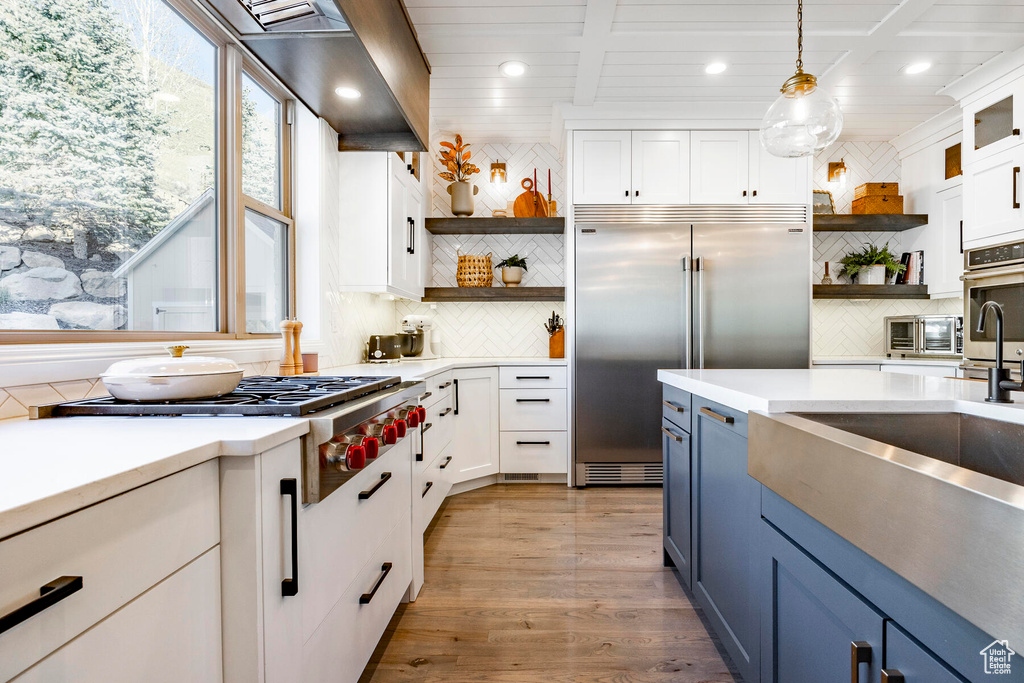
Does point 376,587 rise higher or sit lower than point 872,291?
lower

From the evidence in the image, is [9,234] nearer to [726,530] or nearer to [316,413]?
[316,413]

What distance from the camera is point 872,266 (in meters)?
3.94

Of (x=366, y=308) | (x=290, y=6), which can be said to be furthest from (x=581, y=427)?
(x=290, y=6)

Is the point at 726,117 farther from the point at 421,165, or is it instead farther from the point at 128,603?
the point at 128,603

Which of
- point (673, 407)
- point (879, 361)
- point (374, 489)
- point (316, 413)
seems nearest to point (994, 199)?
point (879, 361)

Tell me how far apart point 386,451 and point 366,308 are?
189cm

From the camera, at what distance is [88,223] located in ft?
4.66

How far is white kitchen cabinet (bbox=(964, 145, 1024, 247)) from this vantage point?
2.94 meters

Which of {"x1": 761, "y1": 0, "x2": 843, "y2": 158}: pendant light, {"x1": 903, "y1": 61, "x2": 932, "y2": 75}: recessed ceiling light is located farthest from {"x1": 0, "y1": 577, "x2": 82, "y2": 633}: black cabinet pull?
{"x1": 903, "y1": 61, "x2": 932, "y2": 75}: recessed ceiling light

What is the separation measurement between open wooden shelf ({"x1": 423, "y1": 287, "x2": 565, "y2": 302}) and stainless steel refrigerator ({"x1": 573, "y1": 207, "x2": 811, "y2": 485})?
1.45ft

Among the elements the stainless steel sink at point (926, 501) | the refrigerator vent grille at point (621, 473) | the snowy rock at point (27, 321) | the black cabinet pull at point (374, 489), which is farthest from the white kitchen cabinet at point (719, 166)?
the snowy rock at point (27, 321)

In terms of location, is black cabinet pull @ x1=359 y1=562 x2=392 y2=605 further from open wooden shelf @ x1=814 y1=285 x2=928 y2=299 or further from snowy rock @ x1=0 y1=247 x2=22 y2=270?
open wooden shelf @ x1=814 y1=285 x2=928 y2=299

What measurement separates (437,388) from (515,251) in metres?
1.83

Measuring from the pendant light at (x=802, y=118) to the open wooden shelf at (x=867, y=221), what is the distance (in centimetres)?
231
